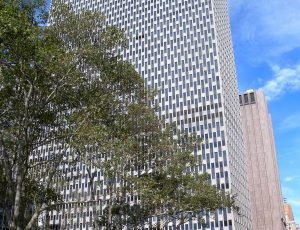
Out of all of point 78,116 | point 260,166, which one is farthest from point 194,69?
point 78,116

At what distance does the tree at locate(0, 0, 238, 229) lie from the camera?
87.1 feet

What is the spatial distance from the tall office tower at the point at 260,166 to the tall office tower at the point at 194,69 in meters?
40.1

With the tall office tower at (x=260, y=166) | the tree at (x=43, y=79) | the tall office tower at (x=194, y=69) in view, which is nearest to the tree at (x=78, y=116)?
the tree at (x=43, y=79)

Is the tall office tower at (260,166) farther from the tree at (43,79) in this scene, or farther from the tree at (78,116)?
the tree at (43,79)

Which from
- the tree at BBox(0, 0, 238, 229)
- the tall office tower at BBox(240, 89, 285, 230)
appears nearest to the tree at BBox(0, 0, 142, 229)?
the tree at BBox(0, 0, 238, 229)

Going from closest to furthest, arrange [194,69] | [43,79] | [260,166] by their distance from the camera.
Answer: [43,79], [194,69], [260,166]

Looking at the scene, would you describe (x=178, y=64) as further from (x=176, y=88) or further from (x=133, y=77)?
(x=133, y=77)

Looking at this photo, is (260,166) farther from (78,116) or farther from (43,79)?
(43,79)

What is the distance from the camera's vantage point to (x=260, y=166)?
603ft

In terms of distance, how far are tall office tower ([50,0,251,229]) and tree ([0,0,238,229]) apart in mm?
79498

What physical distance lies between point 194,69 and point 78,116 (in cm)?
10458

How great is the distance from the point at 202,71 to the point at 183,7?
2803 cm

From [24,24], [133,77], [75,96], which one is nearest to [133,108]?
[133,77]

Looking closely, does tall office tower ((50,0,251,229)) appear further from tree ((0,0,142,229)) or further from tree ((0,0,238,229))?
tree ((0,0,142,229))
